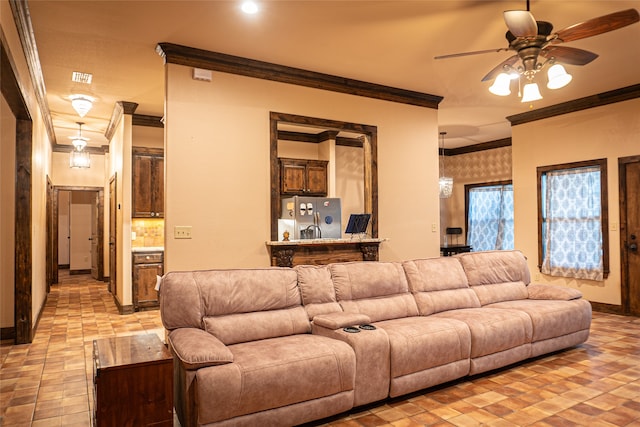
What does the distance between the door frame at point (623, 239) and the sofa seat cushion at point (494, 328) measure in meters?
3.04

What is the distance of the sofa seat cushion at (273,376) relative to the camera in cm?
230

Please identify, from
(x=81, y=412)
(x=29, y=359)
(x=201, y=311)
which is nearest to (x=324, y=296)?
(x=201, y=311)

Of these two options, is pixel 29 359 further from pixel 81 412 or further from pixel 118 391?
pixel 118 391

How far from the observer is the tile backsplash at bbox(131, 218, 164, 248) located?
7.15 m

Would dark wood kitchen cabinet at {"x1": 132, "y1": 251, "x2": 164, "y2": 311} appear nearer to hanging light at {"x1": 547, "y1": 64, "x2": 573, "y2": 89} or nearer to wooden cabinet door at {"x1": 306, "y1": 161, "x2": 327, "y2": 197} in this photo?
wooden cabinet door at {"x1": 306, "y1": 161, "x2": 327, "y2": 197}

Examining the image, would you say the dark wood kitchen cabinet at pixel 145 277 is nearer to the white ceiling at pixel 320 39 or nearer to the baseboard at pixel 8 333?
the baseboard at pixel 8 333

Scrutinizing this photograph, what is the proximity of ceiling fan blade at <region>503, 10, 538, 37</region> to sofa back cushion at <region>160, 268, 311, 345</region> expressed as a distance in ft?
7.79

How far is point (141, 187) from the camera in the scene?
686cm

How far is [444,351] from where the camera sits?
10.5 feet

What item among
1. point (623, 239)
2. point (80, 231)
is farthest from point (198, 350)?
point (80, 231)

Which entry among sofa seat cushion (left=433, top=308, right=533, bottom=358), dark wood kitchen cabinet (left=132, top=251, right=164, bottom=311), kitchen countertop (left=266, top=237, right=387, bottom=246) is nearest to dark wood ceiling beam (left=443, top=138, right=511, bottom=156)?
kitchen countertop (left=266, top=237, right=387, bottom=246)

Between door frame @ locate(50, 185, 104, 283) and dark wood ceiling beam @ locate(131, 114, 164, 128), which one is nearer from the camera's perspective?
dark wood ceiling beam @ locate(131, 114, 164, 128)

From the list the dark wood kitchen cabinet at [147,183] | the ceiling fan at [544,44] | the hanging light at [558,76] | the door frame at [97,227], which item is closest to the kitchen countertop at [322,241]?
the ceiling fan at [544,44]

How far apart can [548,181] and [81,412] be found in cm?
675
